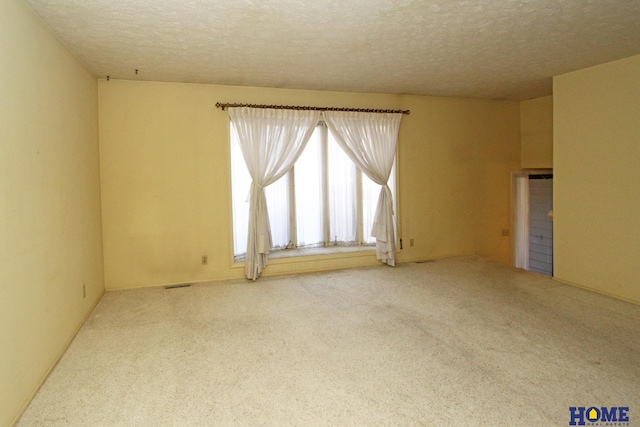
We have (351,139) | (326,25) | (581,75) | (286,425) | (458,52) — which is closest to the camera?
(286,425)

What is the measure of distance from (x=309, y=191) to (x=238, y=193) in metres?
0.95

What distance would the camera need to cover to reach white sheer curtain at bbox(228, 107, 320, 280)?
14.9 ft

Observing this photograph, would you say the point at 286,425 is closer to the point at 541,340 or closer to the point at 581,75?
the point at 541,340

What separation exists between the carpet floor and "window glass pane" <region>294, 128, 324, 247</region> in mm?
1129

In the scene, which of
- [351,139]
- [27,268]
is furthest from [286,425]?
[351,139]

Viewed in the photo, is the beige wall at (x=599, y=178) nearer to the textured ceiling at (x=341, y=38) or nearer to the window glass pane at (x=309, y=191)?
the textured ceiling at (x=341, y=38)

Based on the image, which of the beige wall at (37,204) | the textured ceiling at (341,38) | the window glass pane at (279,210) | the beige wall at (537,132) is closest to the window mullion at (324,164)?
the window glass pane at (279,210)

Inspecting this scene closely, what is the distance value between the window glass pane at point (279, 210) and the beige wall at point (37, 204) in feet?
6.80

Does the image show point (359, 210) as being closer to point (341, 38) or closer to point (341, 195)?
point (341, 195)

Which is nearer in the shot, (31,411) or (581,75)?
(31,411)

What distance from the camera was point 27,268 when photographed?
86.3 inches

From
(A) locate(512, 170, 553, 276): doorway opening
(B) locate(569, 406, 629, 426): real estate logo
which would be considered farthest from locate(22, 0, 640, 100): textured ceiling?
(B) locate(569, 406, 629, 426): real estate logo

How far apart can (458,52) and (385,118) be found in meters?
1.68

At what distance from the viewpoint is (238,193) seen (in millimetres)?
4695
